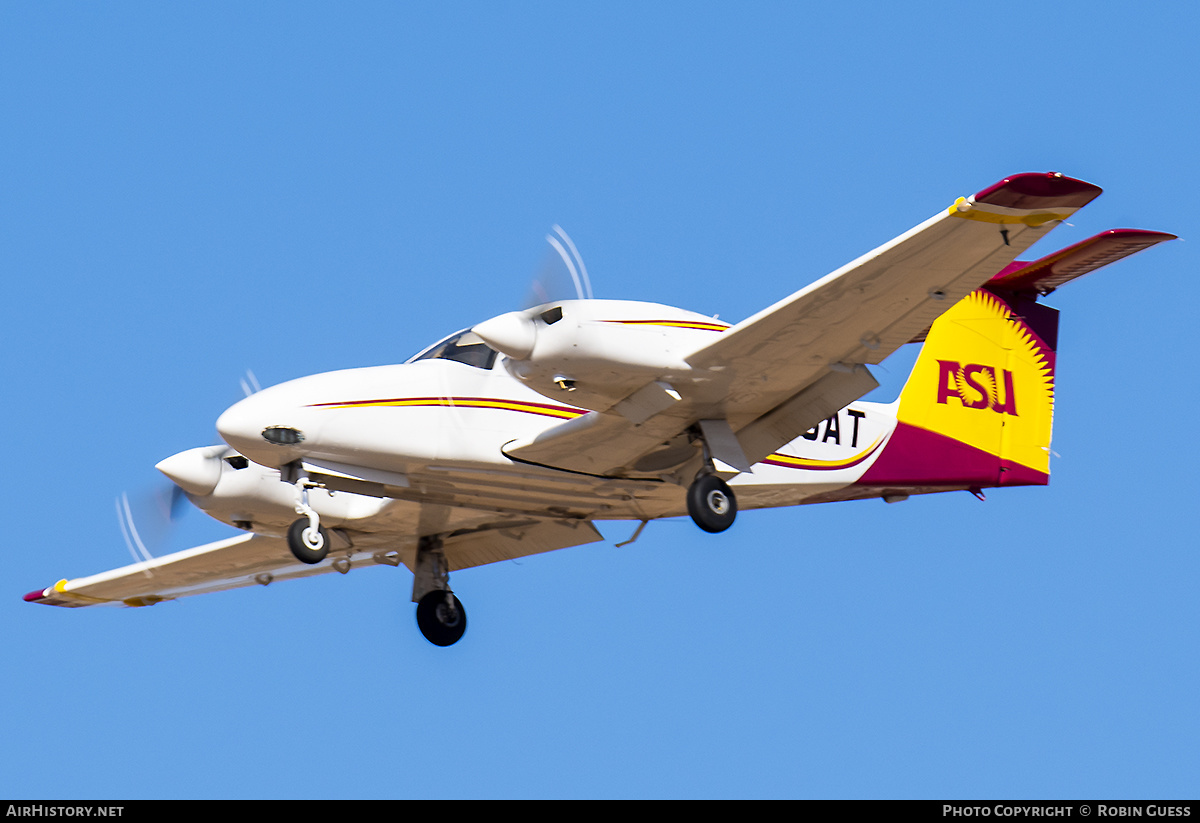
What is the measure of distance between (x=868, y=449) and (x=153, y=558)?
900 cm

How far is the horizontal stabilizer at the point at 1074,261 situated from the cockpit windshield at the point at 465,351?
208 inches

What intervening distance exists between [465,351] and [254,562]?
521 cm

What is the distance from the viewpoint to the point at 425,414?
49.5 ft

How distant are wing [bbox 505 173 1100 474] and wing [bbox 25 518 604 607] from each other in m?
2.12

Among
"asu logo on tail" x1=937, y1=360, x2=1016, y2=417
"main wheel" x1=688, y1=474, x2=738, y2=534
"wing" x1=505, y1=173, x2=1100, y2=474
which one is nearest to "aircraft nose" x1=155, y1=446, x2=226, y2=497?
"wing" x1=505, y1=173, x2=1100, y2=474

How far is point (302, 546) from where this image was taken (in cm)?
1490

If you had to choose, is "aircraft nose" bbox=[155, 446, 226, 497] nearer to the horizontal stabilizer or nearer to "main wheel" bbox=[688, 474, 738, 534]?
"main wheel" bbox=[688, 474, 738, 534]

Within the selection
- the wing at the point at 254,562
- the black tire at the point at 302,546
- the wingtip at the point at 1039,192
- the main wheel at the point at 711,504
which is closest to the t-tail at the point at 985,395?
the main wheel at the point at 711,504

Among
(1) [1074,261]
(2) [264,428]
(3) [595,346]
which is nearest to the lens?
(3) [595,346]

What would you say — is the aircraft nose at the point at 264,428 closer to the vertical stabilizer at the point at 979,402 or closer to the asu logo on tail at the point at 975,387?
the vertical stabilizer at the point at 979,402

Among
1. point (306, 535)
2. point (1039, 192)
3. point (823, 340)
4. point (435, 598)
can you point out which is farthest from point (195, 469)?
point (1039, 192)

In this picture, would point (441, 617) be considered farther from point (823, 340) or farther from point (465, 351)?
point (823, 340)

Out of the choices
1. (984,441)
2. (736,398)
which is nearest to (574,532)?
(736,398)
